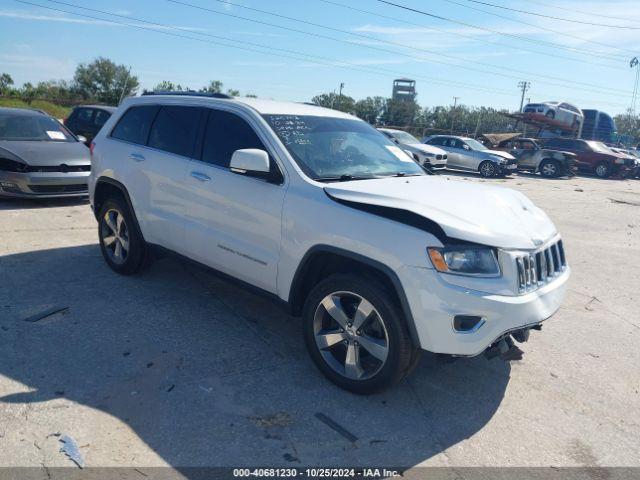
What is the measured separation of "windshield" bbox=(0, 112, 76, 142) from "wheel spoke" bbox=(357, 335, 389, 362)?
8.31 m

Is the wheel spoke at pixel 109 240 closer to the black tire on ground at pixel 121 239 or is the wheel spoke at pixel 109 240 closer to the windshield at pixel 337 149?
the black tire on ground at pixel 121 239

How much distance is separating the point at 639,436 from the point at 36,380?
389cm

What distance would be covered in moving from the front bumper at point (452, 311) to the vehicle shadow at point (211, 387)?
58cm

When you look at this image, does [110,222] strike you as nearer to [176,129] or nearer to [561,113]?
[176,129]

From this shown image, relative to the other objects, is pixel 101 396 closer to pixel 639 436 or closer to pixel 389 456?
pixel 389 456

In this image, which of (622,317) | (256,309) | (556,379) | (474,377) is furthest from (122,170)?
(622,317)

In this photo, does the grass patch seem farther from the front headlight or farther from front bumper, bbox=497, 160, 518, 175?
the front headlight

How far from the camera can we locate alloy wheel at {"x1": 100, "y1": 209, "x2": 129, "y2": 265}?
18.0 ft

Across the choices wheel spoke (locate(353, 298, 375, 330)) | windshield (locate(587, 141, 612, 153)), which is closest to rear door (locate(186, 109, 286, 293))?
wheel spoke (locate(353, 298, 375, 330))

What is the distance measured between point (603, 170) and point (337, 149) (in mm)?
25674

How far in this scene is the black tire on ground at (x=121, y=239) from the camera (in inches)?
210

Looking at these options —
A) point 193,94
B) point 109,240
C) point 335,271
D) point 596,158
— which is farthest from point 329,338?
point 596,158

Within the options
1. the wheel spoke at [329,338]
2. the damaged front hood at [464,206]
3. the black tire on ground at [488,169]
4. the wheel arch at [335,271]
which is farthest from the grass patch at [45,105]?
the wheel spoke at [329,338]

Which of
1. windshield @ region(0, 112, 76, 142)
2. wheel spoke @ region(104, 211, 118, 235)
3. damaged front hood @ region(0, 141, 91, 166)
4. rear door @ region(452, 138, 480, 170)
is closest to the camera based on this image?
wheel spoke @ region(104, 211, 118, 235)
